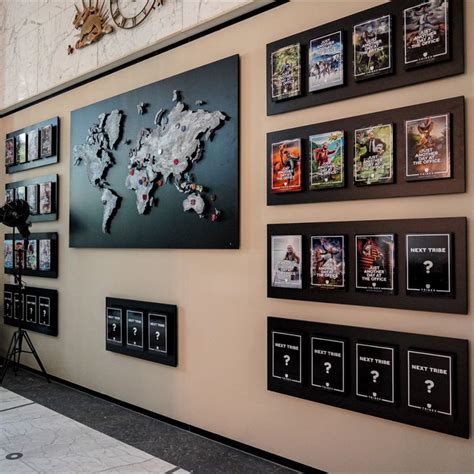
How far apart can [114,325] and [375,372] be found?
7.71 feet

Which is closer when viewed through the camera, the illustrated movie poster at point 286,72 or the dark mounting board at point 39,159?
the illustrated movie poster at point 286,72

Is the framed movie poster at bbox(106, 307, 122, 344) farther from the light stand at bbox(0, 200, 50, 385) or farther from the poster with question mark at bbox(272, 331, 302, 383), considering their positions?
the poster with question mark at bbox(272, 331, 302, 383)

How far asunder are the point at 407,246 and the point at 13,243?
4047 mm

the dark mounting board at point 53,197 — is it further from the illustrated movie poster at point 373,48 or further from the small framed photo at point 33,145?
the illustrated movie poster at point 373,48

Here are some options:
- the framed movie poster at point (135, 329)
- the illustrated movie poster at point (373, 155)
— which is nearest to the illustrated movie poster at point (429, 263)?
the illustrated movie poster at point (373, 155)

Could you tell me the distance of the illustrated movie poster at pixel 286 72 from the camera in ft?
9.33

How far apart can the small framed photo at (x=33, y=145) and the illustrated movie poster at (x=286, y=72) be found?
3102 mm

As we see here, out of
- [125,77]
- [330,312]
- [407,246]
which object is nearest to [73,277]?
[125,77]

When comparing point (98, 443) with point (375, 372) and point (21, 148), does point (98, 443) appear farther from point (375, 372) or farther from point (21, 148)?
point (21, 148)

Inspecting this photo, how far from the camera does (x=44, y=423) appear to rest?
3613 mm

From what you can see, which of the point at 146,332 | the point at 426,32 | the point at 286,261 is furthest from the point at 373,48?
the point at 146,332

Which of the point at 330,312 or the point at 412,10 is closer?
the point at 412,10

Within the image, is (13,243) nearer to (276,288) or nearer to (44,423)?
(44,423)

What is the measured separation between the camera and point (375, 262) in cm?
252
